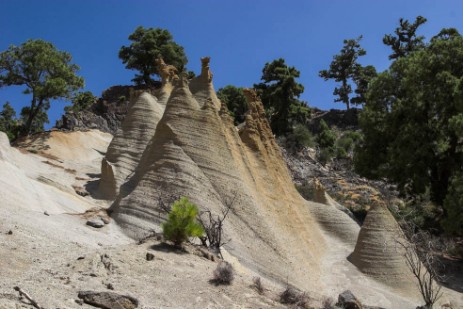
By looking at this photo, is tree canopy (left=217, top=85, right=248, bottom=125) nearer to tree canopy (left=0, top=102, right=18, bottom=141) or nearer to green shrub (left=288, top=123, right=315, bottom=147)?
green shrub (left=288, top=123, right=315, bottom=147)

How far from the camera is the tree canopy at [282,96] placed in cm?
4716

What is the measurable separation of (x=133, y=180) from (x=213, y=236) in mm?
5759

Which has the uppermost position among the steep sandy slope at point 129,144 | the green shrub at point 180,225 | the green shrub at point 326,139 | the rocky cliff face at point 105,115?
the green shrub at point 326,139

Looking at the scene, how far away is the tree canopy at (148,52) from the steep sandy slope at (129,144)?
25.5m

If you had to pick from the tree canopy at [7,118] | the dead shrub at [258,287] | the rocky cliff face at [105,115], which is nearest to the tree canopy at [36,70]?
the rocky cliff face at [105,115]

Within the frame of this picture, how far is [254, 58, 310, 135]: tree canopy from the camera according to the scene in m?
47.2

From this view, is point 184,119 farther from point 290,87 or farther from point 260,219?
point 290,87

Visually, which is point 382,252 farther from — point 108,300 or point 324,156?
point 324,156

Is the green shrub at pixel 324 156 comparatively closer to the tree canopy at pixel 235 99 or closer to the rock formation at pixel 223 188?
the tree canopy at pixel 235 99

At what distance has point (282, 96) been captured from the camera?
4762 cm

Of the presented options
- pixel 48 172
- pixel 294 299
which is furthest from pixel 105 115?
pixel 294 299

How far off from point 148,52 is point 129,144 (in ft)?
93.6

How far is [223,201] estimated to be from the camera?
59.9 ft

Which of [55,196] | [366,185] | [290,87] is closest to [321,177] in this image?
[366,185]
